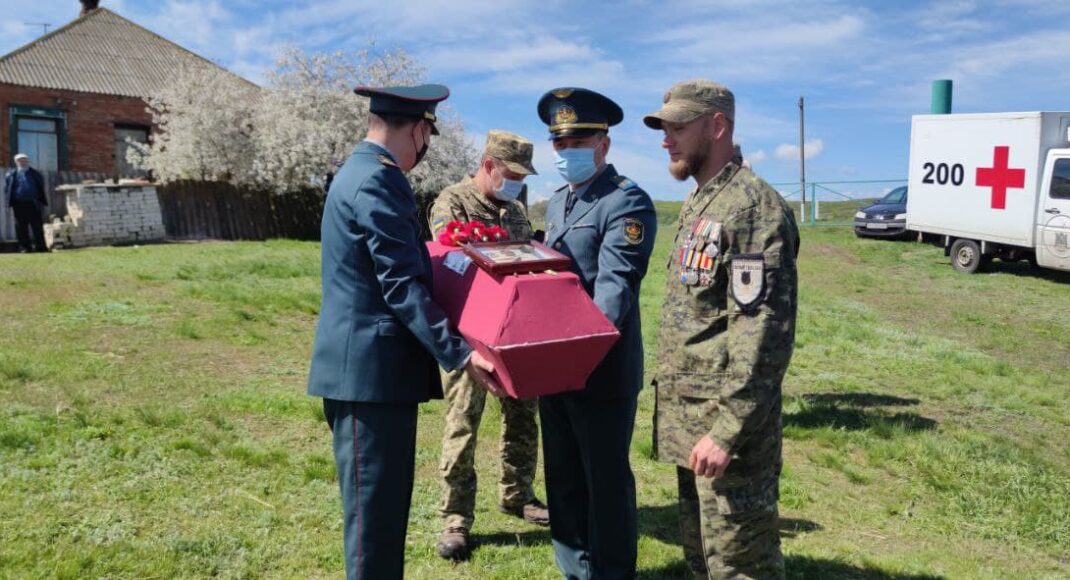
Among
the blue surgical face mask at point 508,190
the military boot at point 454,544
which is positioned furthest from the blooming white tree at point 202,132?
the military boot at point 454,544

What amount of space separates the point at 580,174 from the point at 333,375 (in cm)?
142

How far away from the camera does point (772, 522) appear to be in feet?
9.31

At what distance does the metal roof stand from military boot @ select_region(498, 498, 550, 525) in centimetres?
2840

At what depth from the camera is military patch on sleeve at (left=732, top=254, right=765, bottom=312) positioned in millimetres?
2592

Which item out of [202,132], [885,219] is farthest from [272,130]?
[885,219]

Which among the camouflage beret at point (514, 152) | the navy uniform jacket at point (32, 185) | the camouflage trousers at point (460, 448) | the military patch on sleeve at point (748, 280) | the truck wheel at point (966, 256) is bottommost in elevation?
the camouflage trousers at point (460, 448)

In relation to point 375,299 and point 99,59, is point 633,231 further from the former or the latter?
point 99,59

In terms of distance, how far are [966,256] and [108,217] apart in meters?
19.6

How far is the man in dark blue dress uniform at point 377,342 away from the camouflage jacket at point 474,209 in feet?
4.47

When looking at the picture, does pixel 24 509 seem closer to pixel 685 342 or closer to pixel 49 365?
pixel 49 365

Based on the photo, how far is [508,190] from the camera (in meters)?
4.45

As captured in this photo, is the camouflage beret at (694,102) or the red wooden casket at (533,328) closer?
the red wooden casket at (533,328)

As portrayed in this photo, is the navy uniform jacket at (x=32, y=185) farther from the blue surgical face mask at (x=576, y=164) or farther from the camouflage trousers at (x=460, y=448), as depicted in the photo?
the blue surgical face mask at (x=576, y=164)

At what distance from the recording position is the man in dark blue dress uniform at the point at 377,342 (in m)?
2.80
